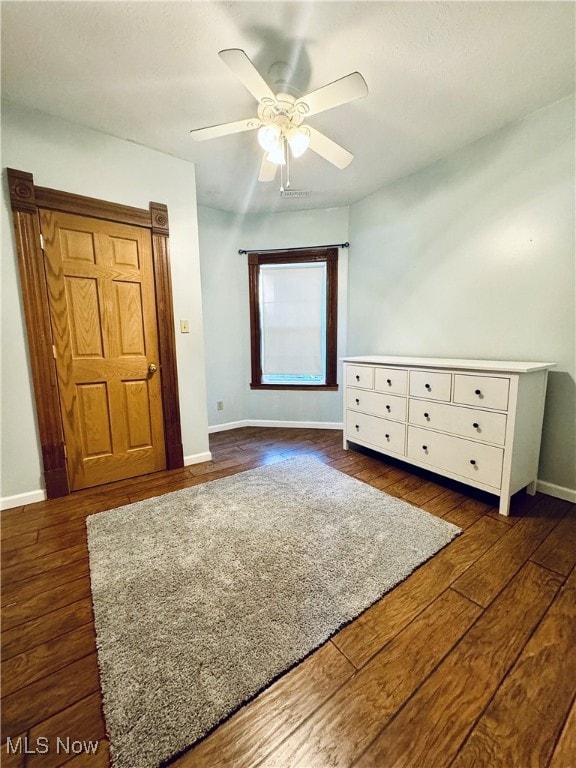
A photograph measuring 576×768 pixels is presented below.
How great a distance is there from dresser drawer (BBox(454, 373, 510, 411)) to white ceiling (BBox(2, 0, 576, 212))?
1.69 meters

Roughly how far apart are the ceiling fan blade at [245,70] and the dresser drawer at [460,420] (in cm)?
204

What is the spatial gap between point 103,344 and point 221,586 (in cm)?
184

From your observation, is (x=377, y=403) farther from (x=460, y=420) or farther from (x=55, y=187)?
(x=55, y=187)

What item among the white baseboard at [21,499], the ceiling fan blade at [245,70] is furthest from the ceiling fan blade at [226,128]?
the white baseboard at [21,499]

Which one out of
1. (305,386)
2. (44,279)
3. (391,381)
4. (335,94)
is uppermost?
(335,94)

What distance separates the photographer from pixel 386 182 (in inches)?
110

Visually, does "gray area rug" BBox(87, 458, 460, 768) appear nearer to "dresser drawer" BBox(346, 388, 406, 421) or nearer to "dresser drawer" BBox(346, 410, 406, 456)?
"dresser drawer" BBox(346, 410, 406, 456)

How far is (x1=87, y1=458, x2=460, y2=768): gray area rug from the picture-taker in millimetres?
866

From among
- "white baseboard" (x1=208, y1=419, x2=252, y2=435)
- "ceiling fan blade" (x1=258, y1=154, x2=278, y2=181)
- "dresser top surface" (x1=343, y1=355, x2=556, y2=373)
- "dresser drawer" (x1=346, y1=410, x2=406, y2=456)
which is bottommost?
"white baseboard" (x1=208, y1=419, x2=252, y2=435)

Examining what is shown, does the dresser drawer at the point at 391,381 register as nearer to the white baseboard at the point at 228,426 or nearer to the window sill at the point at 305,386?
the window sill at the point at 305,386

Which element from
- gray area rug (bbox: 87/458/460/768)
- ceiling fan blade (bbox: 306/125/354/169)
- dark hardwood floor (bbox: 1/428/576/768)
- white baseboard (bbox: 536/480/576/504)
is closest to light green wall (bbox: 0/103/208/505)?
dark hardwood floor (bbox: 1/428/576/768)

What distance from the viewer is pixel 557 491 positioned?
1.96 m

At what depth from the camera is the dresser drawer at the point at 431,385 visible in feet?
6.55

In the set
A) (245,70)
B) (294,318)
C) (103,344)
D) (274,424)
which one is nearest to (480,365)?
(245,70)
